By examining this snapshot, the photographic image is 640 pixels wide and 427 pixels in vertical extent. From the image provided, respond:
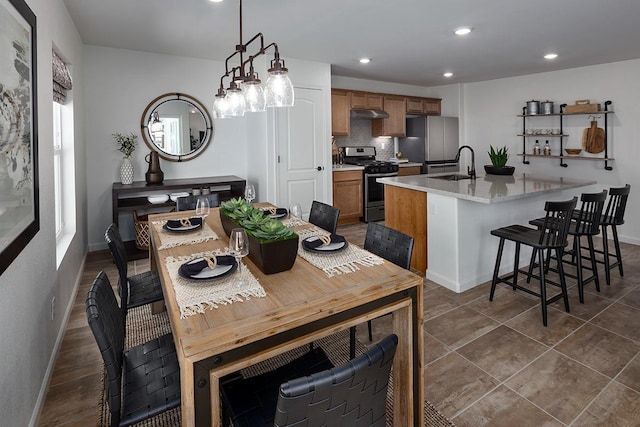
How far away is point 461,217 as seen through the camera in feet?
10.5

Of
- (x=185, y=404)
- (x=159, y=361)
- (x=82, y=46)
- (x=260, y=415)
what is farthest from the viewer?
(x=82, y=46)

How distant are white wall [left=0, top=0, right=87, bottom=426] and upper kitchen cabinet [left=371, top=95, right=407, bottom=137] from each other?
15.1 ft

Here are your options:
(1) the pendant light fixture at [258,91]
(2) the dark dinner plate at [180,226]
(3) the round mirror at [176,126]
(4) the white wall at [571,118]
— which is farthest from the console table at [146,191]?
(4) the white wall at [571,118]

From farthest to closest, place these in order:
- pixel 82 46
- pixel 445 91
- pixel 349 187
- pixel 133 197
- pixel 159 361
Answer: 1. pixel 445 91
2. pixel 349 187
3. pixel 133 197
4. pixel 82 46
5. pixel 159 361

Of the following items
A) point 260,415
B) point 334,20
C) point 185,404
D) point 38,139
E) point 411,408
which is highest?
point 334,20

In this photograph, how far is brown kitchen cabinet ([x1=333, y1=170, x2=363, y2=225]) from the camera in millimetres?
5754

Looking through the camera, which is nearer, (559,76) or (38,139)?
Result: (38,139)

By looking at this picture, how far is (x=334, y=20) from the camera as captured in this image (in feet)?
10.9

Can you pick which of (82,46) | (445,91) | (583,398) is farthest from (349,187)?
(583,398)

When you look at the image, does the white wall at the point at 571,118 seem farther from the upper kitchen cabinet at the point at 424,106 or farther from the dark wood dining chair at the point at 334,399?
the dark wood dining chair at the point at 334,399

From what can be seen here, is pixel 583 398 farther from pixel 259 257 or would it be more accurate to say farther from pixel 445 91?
pixel 445 91

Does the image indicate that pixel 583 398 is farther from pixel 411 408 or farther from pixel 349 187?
pixel 349 187

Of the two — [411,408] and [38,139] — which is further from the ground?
[38,139]

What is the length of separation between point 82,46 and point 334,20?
2.79 metres
